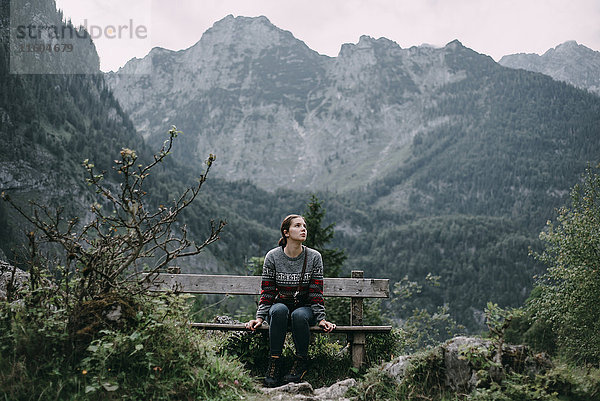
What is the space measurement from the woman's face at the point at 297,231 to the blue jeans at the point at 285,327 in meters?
0.84

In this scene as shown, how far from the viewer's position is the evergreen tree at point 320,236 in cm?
1827

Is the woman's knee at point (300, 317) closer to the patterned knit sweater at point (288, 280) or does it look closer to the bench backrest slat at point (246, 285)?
the patterned knit sweater at point (288, 280)

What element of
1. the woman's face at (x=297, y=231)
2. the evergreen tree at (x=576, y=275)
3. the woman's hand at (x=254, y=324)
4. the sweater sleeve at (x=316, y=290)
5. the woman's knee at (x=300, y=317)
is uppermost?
the woman's face at (x=297, y=231)

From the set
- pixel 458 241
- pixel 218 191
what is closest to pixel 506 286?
pixel 458 241

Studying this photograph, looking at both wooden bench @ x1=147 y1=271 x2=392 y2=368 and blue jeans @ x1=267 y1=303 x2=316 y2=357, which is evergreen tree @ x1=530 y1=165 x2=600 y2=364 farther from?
blue jeans @ x1=267 y1=303 x2=316 y2=357

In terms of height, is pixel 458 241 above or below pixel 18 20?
below

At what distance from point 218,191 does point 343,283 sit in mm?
195478

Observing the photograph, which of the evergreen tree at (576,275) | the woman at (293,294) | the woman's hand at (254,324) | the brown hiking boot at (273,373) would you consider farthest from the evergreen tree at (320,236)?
the brown hiking boot at (273,373)

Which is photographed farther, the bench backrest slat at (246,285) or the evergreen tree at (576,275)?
the evergreen tree at (576,275)

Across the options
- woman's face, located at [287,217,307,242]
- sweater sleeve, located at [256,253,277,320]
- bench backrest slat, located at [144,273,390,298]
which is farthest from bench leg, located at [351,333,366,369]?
woman's face, located at [287,217,307,242]

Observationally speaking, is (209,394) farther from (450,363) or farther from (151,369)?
(450,363)

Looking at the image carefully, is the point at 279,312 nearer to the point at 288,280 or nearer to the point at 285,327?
the point at 285,327

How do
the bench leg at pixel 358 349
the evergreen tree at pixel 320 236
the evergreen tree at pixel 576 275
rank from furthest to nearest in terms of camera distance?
the evergreen tree at pixel 320 236 < the evergreen tree at pixel 576 275 < the bench leg at pixel 358 349

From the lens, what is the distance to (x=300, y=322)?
460cm
